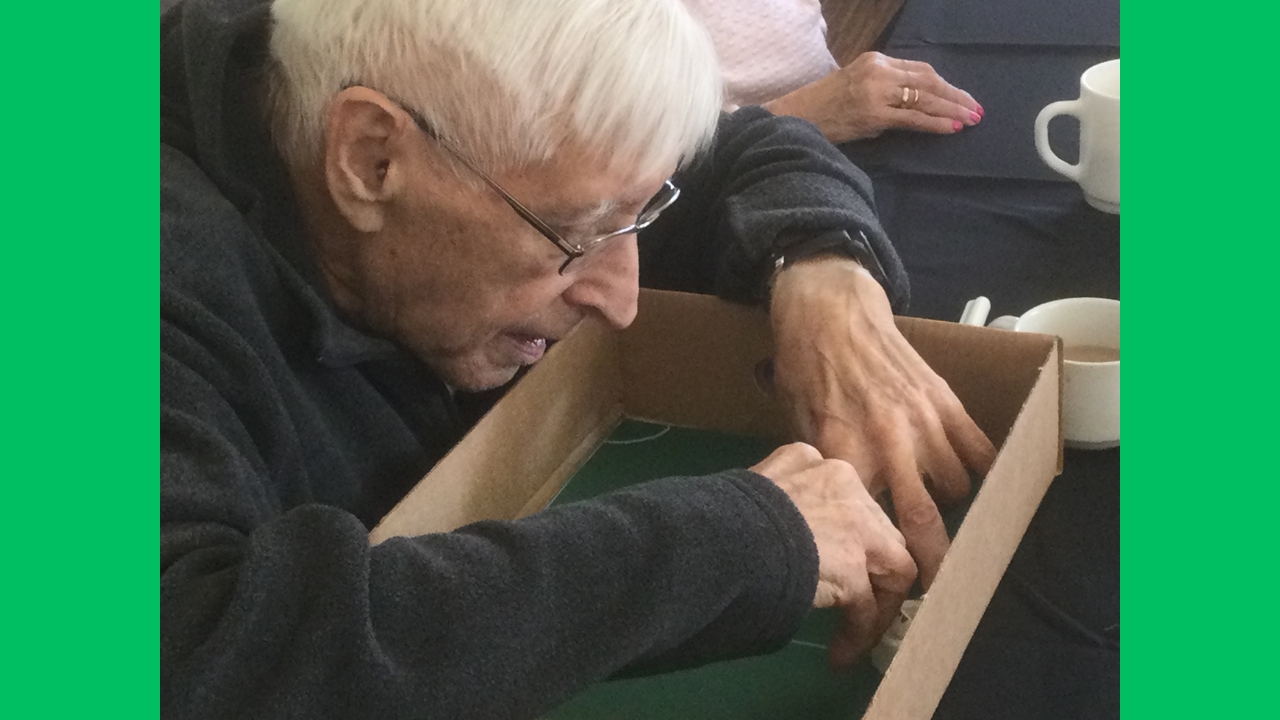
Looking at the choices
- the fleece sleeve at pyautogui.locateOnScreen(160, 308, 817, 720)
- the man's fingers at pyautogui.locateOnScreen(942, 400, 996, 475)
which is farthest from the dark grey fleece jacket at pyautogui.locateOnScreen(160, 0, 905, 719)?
the man's fingers at pyautogui.locateOnScreen(942, 400, 996, 475)

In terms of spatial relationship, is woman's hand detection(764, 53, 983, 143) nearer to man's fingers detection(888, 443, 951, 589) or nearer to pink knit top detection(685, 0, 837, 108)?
pink knit top detection(685, 0, 837, 108)

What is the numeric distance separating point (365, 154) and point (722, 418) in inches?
19.2

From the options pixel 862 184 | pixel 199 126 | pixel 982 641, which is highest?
pixel 199 126

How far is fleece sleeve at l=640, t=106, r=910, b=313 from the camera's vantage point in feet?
3.51

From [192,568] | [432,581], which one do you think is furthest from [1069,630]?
[192,568]

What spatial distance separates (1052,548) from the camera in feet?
2.90

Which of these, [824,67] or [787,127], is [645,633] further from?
[824,67]

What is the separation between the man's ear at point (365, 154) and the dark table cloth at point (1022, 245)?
1.73 feet

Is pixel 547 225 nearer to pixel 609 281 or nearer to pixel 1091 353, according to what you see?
pixel 609 281

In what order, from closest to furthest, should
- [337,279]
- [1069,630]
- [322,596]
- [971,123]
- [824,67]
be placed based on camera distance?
1. [322,596]
2. [1069,630]
3. [337,279]
4. [971,123]
5. [824,67]

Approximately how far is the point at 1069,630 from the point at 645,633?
332 millimetres

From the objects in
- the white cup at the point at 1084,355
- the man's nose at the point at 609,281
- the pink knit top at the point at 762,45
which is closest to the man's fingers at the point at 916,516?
the white cup at the point at 1084,355

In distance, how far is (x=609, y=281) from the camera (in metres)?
0.92

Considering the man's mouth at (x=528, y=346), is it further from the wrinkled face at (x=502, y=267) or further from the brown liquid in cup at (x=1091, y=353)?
the brown liquid in cup at (x=1091, y=353)
